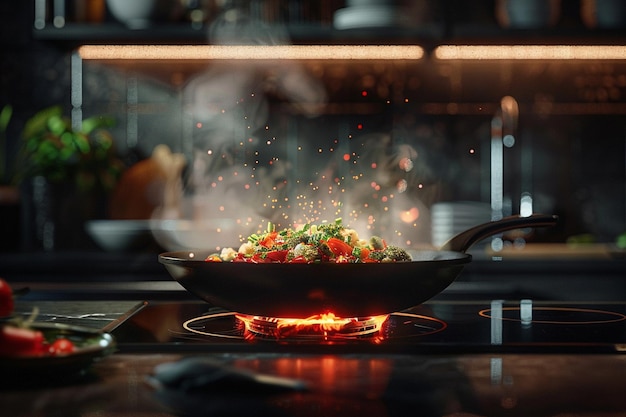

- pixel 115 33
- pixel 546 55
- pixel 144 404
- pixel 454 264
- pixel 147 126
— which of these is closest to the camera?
pixel 144 404

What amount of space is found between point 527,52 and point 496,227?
1995 mm

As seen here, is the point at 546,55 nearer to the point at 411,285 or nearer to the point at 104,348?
the point at 411,285

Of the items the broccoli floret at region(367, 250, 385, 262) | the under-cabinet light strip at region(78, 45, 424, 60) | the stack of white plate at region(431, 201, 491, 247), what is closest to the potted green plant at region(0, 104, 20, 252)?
the under-cabinet light strip at region(78, 45, 424, 60)

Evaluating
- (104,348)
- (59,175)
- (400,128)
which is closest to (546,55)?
(400,128)

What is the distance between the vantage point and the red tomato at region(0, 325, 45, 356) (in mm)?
666

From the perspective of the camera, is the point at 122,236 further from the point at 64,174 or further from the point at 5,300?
the point at 5,300

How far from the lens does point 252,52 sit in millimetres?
2838

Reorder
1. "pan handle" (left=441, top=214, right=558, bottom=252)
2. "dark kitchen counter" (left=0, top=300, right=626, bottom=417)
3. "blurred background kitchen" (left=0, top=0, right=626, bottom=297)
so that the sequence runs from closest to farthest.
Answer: "dark kitchen counter" (left=0, top=300, right=626, bottom=417) < "pan handle" (left=441, top=214, right=558, bottom=252) < "blurred background kitchen" (left=0, top=0, right=626, bottom=297)

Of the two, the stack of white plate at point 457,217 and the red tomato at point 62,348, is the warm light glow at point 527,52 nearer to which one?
the stack of white plate at point 457,217

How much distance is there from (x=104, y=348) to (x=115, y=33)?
7.33 ft

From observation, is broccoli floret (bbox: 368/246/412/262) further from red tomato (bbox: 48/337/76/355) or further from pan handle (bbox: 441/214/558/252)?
red tomato (bbox: 48/337/76/355)

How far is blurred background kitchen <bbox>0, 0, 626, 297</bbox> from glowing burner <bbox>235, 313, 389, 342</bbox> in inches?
72.7

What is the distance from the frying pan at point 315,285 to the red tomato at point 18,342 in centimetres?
23

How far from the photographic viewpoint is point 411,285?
2.86ft
